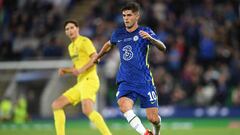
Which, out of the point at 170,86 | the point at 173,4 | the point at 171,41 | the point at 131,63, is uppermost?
the point at 173,4

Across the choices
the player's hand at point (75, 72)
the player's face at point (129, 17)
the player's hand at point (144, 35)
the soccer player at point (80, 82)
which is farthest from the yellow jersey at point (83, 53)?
the player's hand at point (144, 35)

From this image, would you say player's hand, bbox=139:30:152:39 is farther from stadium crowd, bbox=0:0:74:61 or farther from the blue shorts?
stadium crowd, bbox=0:0:74:61

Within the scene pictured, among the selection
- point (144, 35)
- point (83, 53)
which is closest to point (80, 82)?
point (83, 53)

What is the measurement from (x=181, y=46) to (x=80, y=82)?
9145 mm

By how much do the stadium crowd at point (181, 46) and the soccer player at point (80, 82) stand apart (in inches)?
312

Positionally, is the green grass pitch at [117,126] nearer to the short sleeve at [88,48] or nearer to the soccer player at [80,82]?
the soccer player at [80,82]

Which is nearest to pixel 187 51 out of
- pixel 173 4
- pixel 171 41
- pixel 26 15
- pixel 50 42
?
pixel 171 41

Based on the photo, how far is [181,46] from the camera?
20859 millimetres

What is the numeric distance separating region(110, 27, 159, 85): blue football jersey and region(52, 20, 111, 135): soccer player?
1.34 m

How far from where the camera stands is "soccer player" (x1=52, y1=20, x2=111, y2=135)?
1161 cm

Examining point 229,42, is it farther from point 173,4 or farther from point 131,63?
point 131,63

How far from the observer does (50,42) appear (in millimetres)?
22859

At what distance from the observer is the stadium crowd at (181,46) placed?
1967cm

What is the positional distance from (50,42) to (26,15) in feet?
10.6
